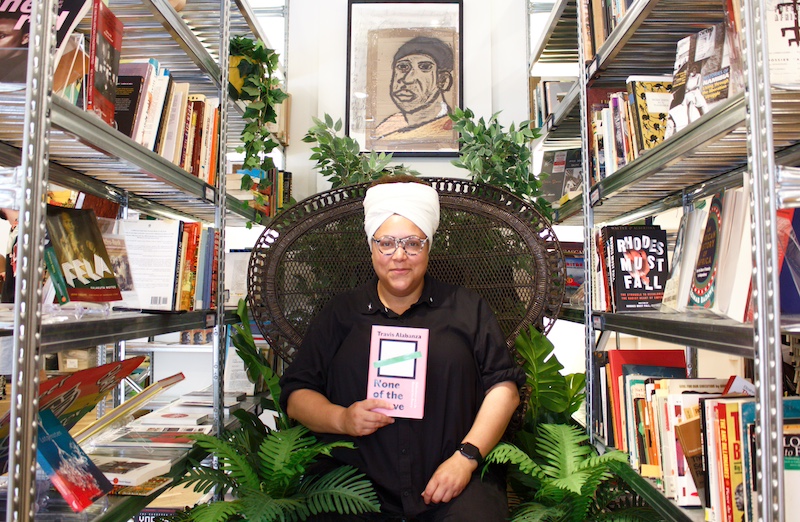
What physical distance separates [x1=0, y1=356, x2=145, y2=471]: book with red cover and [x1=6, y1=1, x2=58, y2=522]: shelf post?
22 cm

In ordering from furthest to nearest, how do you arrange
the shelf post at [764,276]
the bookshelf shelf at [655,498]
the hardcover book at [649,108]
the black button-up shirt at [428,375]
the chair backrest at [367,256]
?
Answer: the chair backrest at [367,256] → the hardcover book at [649,108] → the black button-up shirt at [428,375] → the bookshelf shelf at [655,498] → the shelf post at [764,276]

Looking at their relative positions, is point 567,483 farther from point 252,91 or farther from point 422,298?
point 252,91

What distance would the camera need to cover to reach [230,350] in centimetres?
291

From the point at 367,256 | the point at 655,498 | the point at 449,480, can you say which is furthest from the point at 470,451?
the point at 367,256

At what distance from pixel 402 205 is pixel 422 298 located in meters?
0.32

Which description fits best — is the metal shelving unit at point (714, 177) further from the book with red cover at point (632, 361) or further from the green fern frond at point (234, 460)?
the green fern frond at point (234, 460)

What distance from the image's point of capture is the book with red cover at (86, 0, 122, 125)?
1.55 m

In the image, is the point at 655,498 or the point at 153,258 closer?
the point at 655,498

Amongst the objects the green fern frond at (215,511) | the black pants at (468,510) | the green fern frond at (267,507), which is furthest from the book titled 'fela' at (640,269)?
the green fern frond at (215,511)

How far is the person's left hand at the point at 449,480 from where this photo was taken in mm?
1777

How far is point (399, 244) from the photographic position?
6.55ft

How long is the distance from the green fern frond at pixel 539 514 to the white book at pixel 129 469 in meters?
1.00

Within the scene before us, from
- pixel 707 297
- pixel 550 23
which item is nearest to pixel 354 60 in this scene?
pixel 550 23

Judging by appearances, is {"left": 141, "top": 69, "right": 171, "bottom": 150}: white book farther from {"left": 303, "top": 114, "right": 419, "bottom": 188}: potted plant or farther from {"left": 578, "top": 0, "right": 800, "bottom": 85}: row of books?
{"left": 578, "top": 0, "right": 800, "bottom": 85}: row of books
